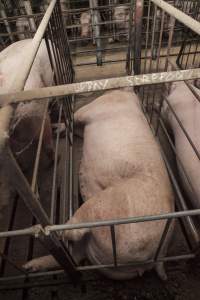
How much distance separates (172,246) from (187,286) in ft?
0.54

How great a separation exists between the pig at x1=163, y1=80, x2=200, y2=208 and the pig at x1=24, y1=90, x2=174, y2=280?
0.14 m

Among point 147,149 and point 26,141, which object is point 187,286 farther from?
point 26,141

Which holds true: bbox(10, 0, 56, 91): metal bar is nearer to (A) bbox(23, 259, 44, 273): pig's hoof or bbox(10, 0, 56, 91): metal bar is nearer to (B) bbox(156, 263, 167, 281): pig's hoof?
(A) bbox(23, 259, 44, 273): pig's hoof

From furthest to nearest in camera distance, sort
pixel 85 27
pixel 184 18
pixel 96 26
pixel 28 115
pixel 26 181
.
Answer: pixel 85 27 → pixel 96 26 → pixel 28 115 → pixel 184 18 → pixel 26 181

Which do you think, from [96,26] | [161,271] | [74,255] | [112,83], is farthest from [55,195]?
[96,26]

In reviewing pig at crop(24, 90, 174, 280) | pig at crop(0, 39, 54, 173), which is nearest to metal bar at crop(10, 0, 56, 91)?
pig at crop(0, 39, 54, 173)

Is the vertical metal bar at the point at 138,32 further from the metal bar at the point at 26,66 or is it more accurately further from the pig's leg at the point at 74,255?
the pig's leg at the point at 74,255

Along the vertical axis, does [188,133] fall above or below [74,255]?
above

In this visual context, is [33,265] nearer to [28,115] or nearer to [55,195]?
[55,195]

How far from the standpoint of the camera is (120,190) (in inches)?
37.4

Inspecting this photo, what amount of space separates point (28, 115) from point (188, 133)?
795mm

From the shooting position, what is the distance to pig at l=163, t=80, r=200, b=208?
1102mm

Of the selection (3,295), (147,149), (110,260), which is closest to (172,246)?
(110,260)

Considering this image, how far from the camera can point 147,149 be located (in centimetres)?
113
